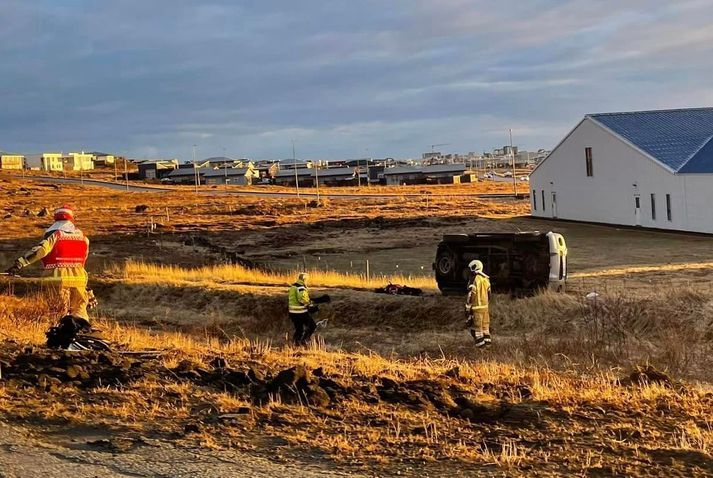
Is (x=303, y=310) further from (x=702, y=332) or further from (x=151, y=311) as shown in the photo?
(x=702, y=332)

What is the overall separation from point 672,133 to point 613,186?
14.9 ft

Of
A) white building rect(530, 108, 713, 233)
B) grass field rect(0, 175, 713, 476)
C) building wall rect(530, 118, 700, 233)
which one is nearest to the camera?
grass field rect(0, 175, 713, 476)

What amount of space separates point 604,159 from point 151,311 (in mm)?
33718

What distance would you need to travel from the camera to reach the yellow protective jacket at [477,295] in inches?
557

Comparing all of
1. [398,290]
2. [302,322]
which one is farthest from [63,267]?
[398,290]

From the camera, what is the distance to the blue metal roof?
1578 inches

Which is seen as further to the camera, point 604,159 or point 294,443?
point 604,159

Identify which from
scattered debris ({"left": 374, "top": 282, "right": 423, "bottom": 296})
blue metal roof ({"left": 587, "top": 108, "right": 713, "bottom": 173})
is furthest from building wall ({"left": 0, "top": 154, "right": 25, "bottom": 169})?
scattered debris ({"left": 374, "top": 282, "right": 423, "bottom": 296})

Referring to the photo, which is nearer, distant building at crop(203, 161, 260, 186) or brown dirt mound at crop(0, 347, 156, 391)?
brown dirt mound at crop(0, 347, 156, 391)

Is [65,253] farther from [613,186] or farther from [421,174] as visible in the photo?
[421,174]

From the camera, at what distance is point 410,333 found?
57.9ft

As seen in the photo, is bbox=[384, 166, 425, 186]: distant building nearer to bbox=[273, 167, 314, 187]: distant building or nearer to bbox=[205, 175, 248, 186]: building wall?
bbox=[273, 167, 314, 187]: distant building

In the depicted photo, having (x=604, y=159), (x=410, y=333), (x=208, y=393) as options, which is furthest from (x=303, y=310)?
(x=604, y=159)

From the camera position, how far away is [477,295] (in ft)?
46.8
